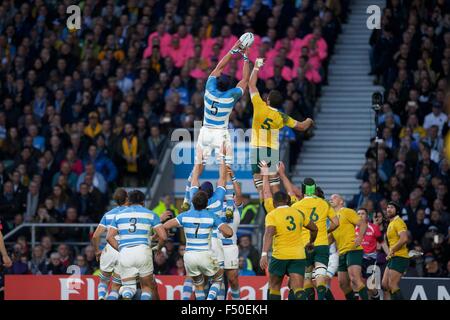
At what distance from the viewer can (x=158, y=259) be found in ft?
94.5

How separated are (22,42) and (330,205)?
40.0ft

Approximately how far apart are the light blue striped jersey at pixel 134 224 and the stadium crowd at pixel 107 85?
5.78m

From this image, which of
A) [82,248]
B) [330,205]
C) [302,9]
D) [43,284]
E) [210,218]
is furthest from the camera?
[302,9]

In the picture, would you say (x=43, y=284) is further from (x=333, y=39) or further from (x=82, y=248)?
(x=333, y=39)

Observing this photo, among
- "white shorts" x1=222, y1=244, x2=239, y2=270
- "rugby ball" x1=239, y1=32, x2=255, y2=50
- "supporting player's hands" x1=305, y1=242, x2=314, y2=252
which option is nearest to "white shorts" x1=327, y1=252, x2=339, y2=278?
"supporting player's hands" x1=305, y1=242, x2=314, y2=252

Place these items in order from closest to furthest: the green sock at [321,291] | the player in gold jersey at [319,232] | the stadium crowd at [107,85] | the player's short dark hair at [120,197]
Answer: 1. the player's short dark hair at [120,197]
2. the player in gold jersey at [319,232]
3. the green sock at [321,291]
4. the stadium crowd at [107,85]

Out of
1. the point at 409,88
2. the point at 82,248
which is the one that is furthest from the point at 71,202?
the point at 409,88

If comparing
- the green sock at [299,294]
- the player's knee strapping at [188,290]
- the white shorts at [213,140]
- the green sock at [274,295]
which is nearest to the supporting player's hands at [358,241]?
the green sock at [299,294]

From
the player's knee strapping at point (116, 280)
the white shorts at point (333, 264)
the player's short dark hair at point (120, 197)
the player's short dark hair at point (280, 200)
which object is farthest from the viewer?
the white shorts at point (333, 264)

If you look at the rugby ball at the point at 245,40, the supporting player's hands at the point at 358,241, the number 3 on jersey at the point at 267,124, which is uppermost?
the rugby ball at the point at 245,40

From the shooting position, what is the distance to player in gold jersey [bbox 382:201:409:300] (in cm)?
2602

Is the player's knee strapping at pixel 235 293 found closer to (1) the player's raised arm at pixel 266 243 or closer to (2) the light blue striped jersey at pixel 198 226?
(2) the light blue striped jersey at pixel 198 226

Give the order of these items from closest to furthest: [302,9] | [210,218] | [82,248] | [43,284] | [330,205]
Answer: [210,218] < [330,205] < [43,284] < [82,248] < [302,9]

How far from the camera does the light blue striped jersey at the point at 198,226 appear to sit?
78.7ft
